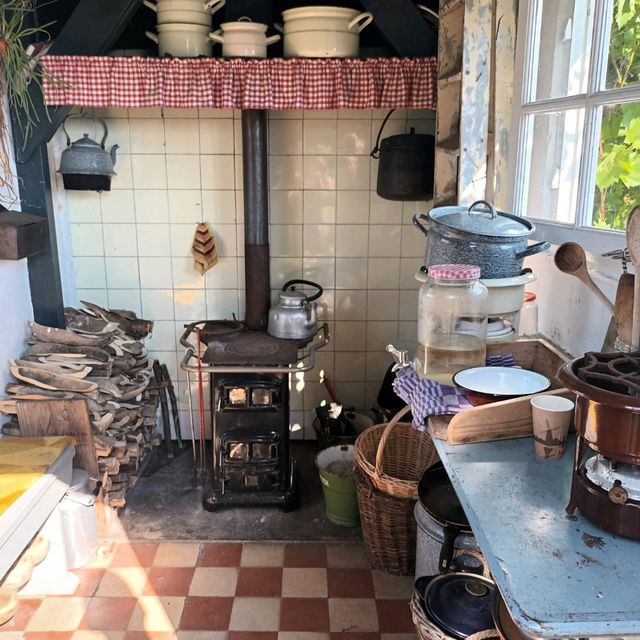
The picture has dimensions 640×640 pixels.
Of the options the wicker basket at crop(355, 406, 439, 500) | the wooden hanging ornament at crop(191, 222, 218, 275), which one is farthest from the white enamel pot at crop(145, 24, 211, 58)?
the wicker basket at crop(355, 406, 439, 500)

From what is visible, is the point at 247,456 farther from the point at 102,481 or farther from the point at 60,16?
the point at 60,16

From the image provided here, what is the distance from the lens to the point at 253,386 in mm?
2480

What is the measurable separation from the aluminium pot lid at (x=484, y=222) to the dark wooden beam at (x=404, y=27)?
0.99 m

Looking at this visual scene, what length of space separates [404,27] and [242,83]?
2.14 feet

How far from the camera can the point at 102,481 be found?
240cm

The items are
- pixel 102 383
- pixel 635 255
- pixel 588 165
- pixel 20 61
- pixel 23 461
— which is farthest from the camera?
pixel 102 383

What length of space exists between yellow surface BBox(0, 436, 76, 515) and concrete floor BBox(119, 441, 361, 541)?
49 centimetres

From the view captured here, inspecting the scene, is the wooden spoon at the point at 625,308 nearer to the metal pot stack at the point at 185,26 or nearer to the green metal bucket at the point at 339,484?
the green metal bucket at the point at 339,484

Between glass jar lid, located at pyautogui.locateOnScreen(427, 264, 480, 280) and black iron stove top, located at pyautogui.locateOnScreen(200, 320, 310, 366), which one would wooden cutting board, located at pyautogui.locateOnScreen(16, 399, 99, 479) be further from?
glass jar lid, located at pyautogui.locateOnScreen(427, 264, 480, 280)

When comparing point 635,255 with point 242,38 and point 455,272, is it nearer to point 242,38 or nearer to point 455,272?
point 455,272

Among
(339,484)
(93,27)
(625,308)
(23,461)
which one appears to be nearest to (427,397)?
(625,308)

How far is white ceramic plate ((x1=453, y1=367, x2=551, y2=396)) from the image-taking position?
1.29 metres

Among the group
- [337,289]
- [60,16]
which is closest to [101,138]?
[60,16]

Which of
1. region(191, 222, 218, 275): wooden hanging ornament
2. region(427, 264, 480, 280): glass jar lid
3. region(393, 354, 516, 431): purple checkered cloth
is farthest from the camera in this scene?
region(191, 222, 218, 275): wooden hanging ornament
